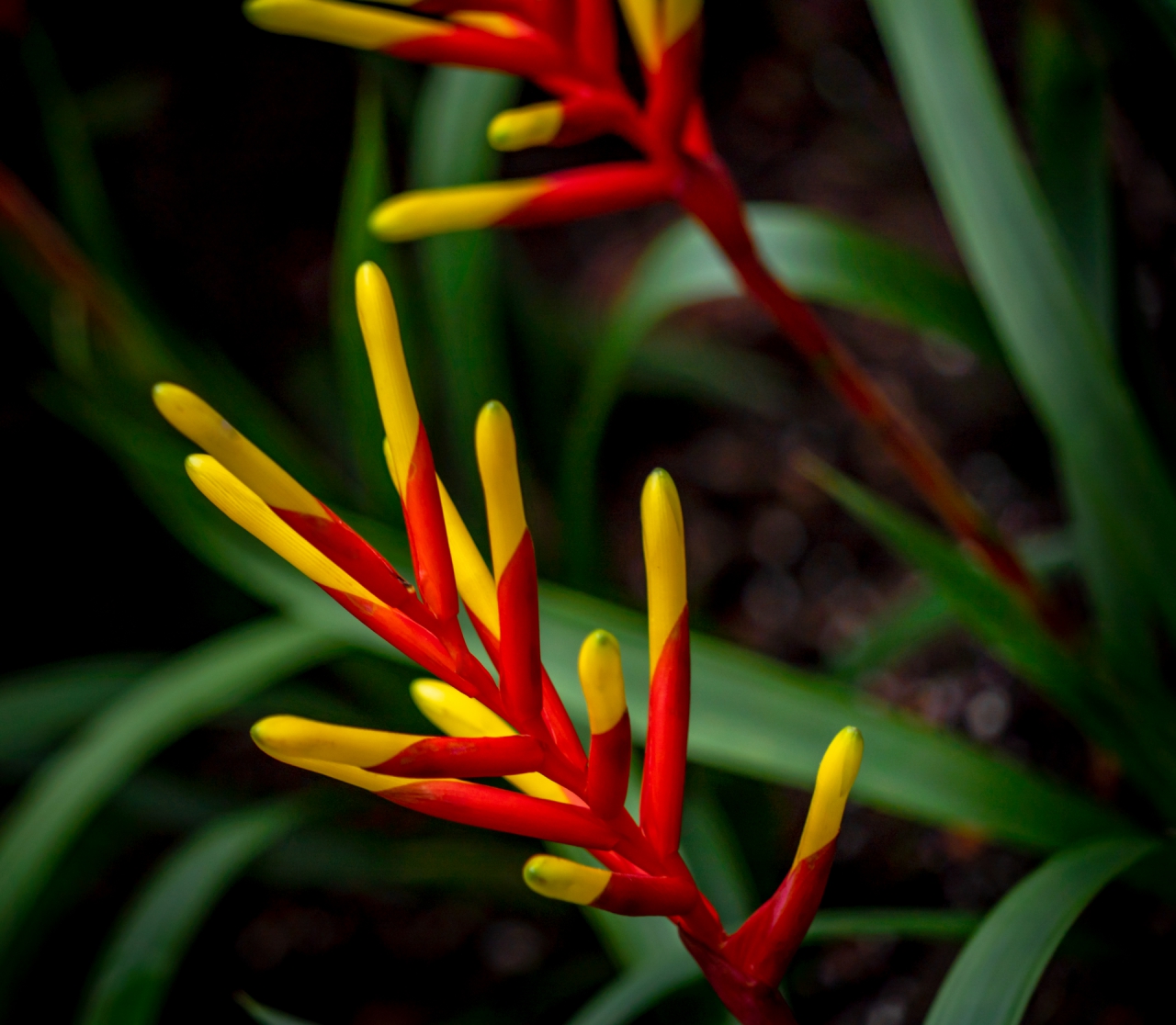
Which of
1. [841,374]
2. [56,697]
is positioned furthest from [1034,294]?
[56,697]

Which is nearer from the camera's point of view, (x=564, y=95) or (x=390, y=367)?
(x=390, y=367)

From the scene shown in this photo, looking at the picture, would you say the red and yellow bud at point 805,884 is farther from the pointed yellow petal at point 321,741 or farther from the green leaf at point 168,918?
the green leaf at point 168,918

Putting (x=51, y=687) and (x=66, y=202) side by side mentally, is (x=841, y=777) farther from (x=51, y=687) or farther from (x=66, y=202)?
(x=66, y=202)

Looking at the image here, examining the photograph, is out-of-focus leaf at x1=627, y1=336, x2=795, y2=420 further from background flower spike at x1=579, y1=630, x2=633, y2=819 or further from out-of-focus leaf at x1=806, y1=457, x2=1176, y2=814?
background flower spike at x1=579, y1=630, x2=633, y2=819

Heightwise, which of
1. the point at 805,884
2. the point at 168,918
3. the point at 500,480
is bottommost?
the point at 168,918

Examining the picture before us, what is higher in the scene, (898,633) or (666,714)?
(666,714)

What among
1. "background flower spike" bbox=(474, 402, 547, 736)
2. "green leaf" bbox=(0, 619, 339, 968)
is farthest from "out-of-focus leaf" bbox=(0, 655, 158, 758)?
"background flower spike" bbox=(474, 402, 547, 736)

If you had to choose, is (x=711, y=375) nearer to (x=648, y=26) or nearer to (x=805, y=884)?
(x=648, y=26)

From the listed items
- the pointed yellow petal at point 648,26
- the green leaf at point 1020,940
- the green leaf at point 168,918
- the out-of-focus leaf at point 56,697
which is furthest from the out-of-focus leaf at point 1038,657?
the out-of-focus leaf at point 56,697
